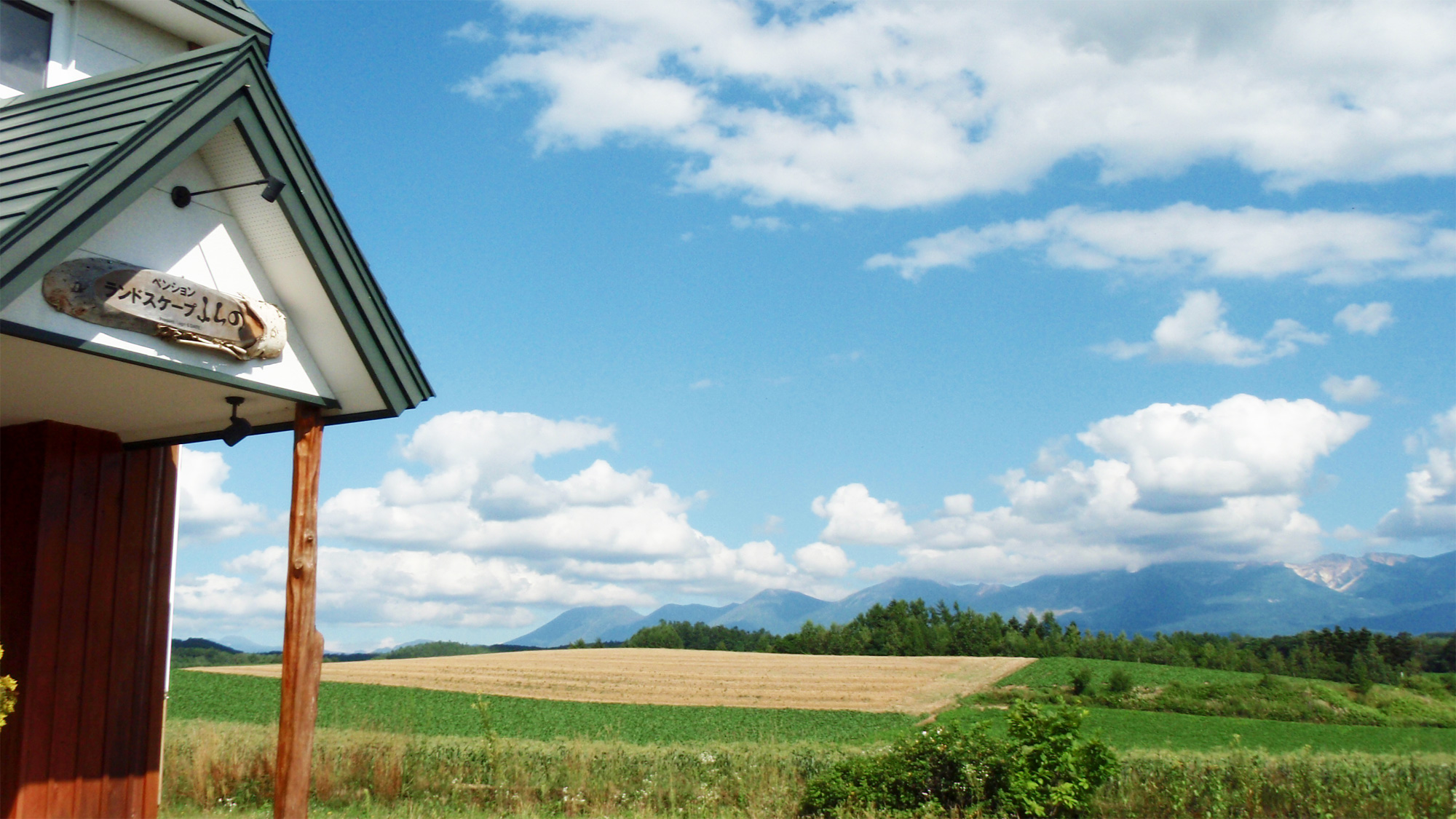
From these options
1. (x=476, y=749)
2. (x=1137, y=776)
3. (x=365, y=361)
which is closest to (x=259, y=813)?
(x=476, y=749)

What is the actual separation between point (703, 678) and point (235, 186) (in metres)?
42.8

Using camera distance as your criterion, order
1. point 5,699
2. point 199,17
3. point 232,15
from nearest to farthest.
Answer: point 5,699, point 199,17, point 232,15

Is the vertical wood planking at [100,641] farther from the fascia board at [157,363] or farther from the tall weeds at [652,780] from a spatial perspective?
the tall weeds at [652,780]

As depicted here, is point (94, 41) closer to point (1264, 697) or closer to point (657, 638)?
point (1264, 697)

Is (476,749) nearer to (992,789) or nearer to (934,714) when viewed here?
(992,789)

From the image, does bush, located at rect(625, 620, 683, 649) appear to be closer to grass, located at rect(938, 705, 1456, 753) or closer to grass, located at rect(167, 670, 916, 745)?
grass, located at rect(167, 670, 916, 745)

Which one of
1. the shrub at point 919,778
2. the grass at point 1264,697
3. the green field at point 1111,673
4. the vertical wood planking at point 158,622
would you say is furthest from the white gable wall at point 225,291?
the green field at point 1111,673

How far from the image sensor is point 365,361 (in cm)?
694

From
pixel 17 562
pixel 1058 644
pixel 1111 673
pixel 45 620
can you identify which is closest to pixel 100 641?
pixel 45 620

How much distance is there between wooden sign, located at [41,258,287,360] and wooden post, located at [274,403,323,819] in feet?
3.25

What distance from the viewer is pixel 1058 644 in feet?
229

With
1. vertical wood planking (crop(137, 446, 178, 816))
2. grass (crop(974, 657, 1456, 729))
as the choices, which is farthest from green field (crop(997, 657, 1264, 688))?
vertical wood planking (crop(137, 446, 178, 816))

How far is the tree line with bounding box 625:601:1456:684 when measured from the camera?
56000mm

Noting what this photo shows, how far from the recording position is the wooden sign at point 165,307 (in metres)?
5.58
